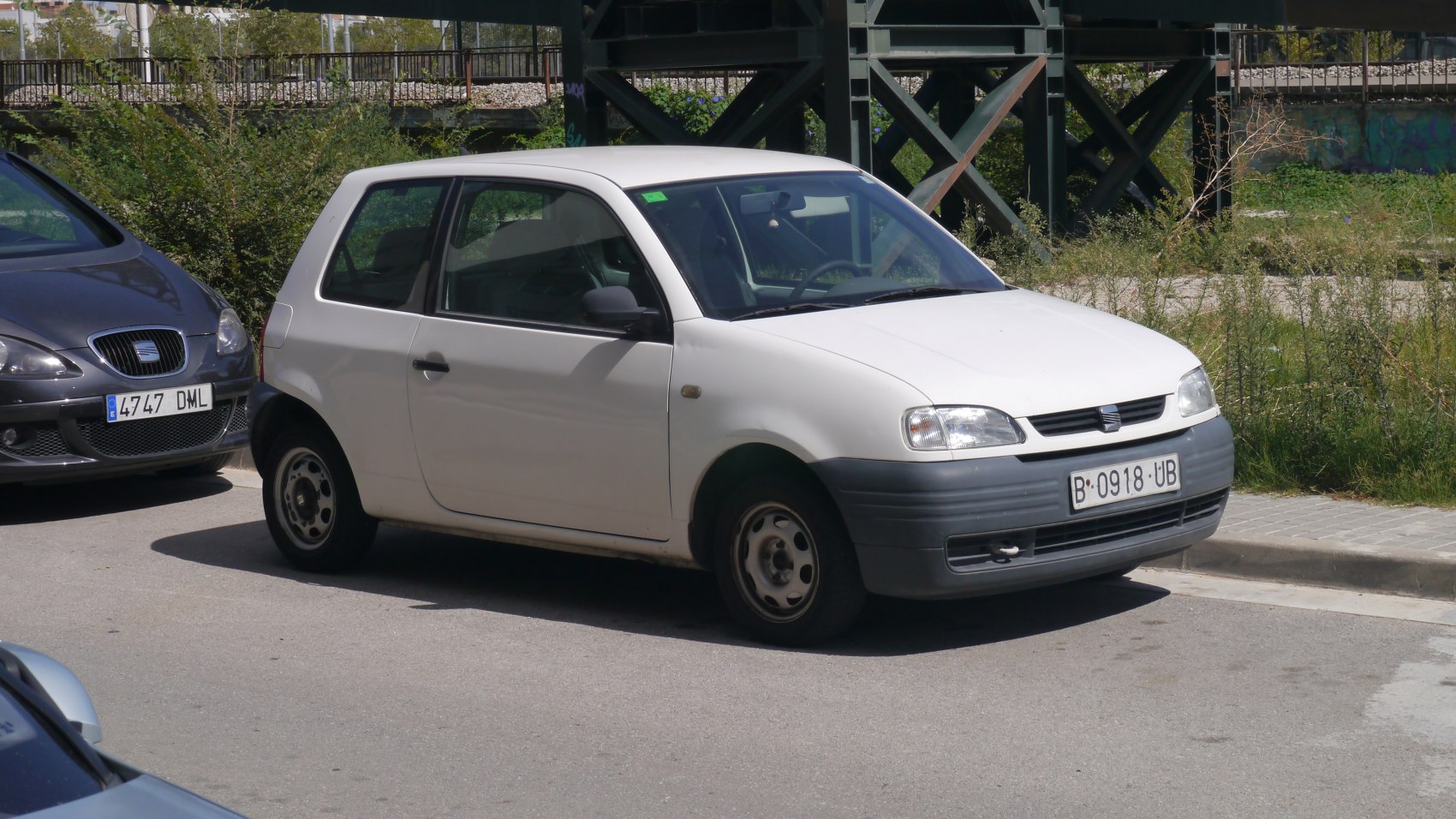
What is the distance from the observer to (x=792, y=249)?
6.28 meters

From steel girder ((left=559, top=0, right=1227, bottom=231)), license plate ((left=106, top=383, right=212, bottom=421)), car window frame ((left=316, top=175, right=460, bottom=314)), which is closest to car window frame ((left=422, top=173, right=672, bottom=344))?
car window frame ((left=316, top=175, right=460, bottom=314))

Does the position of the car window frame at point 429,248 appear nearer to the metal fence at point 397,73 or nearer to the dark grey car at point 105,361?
the dark grey car at point 105,361

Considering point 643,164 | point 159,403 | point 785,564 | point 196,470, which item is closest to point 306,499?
point 159,403

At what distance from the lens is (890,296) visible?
20.4 ft

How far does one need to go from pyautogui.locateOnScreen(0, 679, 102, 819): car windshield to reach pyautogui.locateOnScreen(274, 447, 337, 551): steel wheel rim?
15.1 feet

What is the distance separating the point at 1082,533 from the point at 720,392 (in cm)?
127

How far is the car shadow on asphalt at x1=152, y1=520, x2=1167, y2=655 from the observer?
237 inches

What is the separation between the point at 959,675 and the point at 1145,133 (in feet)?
40.3

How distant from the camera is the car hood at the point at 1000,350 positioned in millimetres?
5414

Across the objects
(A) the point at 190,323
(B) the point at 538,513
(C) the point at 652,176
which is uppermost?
(C) the point at 652,176

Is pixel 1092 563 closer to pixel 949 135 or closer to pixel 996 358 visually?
pixel 996 358

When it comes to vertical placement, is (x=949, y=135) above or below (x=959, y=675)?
above

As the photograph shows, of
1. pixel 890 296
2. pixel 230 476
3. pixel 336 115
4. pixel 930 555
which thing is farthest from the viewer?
pixel 336 115

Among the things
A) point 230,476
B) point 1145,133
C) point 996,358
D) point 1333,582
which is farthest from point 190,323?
point 1145,133
